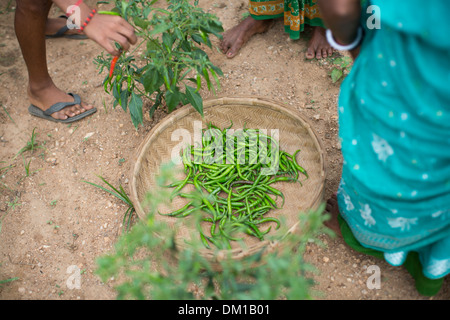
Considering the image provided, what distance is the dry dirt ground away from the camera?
2359mm

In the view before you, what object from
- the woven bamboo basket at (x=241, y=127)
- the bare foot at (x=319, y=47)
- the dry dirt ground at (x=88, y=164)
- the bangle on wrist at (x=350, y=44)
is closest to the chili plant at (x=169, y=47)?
the woven bamboo basket at (x=241, y=127)

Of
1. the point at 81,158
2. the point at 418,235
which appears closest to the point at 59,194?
the point at 81,158

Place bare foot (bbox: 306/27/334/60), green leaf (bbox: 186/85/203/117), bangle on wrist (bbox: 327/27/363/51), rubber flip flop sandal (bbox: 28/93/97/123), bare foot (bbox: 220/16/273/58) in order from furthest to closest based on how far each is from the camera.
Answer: bare foot (bbox: 220/16/273/58), bare foot (bbox: 306/27/334/60), rubber flip flop sandal (bbox: 28/93/97/123), green leaf (bbox: 186/85/203/117), bangle on wrist (bbox: 327/27/363/51)

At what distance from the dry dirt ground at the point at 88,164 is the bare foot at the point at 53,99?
100 millimetres

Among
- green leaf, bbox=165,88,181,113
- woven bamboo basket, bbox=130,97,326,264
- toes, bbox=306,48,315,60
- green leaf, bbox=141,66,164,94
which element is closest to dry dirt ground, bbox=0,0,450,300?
toes, bbox=306,48,315,60

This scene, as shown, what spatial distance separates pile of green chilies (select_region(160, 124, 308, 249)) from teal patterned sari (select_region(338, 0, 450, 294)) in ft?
1.81

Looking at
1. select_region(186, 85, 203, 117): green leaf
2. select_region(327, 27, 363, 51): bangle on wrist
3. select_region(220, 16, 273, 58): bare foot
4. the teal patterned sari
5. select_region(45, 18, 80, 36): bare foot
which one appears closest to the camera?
the teal patterned sari

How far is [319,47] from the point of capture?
325 centimetres

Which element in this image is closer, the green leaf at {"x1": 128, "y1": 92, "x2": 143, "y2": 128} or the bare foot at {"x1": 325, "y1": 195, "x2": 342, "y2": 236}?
the bare foot at {"x1": 325, "y1": 195, "x2": 342, "y2": 236}

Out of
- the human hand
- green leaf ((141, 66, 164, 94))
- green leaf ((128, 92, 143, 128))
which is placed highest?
the human hand

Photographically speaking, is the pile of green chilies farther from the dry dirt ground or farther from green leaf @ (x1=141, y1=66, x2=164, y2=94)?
green leaf @ (x1=141, y1=66, x2=164, y2=94)

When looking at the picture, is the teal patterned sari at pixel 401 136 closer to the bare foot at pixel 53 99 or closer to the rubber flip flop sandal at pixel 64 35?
the bare foot at pixel 53 99

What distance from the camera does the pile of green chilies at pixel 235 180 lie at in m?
2.37

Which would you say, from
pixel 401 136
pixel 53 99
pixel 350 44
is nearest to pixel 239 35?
pixel 53 99
